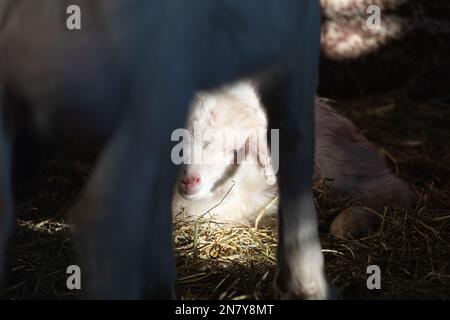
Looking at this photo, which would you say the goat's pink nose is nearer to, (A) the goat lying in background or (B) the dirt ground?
(A) the goat lying in background

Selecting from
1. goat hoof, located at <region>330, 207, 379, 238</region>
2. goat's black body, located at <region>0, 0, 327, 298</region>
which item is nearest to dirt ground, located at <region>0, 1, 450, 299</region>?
goat hoof, located at <region>330, 207, 379, 238</region>

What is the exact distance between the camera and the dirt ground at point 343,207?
9.23 ft

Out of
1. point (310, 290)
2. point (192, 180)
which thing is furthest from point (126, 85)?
point (192, 180)

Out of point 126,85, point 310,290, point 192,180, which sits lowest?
point 310,290

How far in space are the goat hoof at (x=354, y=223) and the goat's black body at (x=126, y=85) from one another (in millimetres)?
1112

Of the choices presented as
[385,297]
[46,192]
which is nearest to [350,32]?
[46,192]

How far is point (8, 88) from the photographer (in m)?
2.16

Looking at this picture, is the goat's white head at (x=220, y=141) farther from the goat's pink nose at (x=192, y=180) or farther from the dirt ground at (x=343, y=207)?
the dirt ground at (x=343, y=207)

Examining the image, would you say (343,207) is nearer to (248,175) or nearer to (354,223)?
(354,223)

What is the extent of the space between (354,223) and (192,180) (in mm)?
602

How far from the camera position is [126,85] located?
6.37ft

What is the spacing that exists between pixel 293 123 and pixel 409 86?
7.76ft

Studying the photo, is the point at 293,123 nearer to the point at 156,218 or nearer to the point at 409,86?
the point at 156,218

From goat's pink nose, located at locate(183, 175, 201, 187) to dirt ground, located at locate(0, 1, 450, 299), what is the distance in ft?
0.52
